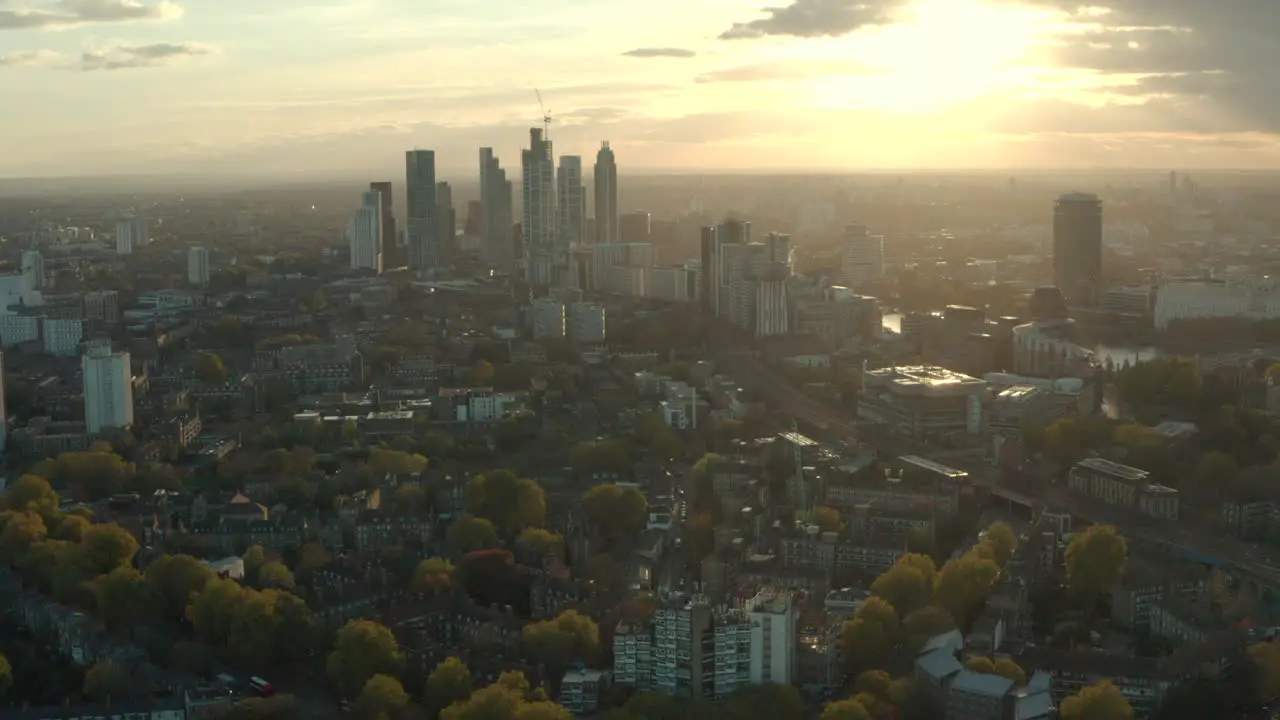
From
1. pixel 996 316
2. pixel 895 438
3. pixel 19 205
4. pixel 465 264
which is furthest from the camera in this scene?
pixel 19 205

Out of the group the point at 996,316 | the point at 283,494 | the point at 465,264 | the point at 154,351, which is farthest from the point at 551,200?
the point at 283,494

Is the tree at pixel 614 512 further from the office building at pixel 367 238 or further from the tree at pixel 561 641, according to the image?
the office building at pixel 367 238

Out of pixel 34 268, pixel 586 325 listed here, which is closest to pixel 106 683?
pixel 586 325

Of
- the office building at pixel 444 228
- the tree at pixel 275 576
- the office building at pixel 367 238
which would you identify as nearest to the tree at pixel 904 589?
the tree at pixel 275 576

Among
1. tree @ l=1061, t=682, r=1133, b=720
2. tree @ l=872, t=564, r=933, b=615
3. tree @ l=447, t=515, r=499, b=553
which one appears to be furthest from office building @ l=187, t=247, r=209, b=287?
tree @ l=1061, t=682, r=1133, b=720

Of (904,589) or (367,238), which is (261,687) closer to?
(904,589)

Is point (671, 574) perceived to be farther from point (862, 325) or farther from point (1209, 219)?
point (1209, 219)
